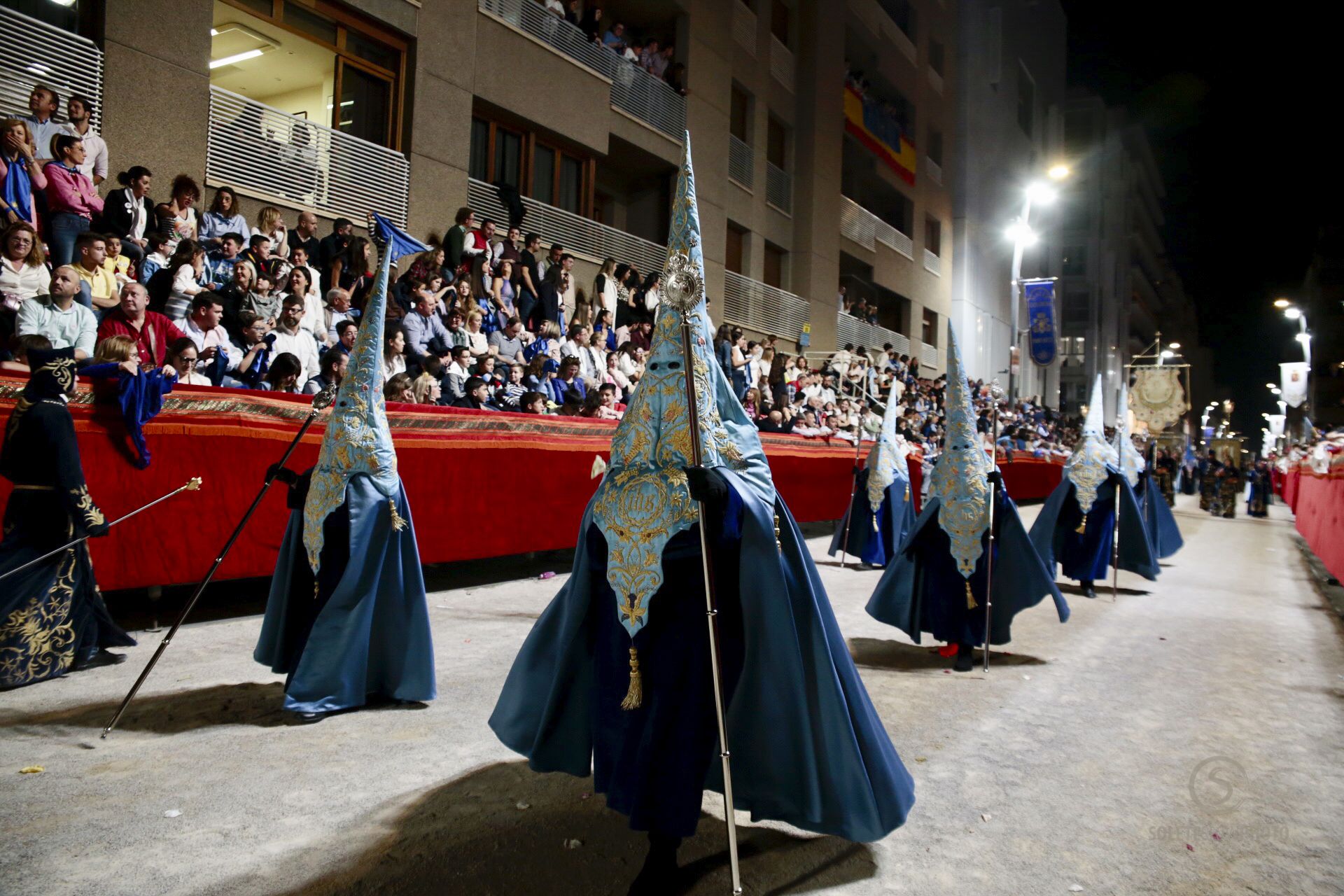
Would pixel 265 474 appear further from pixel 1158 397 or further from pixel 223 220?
pixel 1158 397

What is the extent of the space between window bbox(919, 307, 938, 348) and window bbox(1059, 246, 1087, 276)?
97.1ft

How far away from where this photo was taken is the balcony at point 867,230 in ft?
83.0

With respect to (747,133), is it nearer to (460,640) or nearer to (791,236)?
(791,236)

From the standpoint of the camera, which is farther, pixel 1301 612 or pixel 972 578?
pixel 1301 612

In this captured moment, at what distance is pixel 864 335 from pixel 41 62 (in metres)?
21.4

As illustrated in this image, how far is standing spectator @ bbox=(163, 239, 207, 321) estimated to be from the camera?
767cm

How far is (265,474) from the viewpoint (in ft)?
21.5

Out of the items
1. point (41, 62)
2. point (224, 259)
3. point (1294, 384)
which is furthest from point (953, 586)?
point (1294, 384)

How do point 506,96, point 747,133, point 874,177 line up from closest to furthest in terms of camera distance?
1. point 506,96
2. point 747,133
3. point 874,177

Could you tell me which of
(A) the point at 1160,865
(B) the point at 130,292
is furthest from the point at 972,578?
(B) the point at 130,292

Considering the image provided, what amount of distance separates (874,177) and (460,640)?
25.3m

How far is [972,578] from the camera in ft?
20.2

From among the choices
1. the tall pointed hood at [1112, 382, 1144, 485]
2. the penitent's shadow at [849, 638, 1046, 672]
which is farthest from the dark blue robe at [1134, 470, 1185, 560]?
the penitent's shadow at [849, 638, 1046, 672]

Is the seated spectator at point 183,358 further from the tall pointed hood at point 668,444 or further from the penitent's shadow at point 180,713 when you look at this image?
the tall pointed hood at point 668,444
